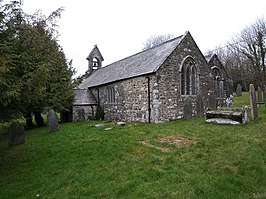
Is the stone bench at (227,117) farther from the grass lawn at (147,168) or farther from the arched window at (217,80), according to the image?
the arched window at (217,80)

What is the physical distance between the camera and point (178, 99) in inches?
623

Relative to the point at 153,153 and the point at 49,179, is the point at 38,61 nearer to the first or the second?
the point at 49,179

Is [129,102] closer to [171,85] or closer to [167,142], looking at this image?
[171,85]

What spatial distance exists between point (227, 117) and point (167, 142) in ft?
14.0

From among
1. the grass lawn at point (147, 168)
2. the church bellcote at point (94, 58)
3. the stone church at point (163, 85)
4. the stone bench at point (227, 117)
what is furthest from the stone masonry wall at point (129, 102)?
the church bellcote at point (94, 58)

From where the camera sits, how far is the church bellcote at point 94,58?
105ft

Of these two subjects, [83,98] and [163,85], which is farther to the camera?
[83,98]

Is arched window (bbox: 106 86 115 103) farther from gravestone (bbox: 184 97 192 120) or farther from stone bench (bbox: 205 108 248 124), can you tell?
stone bench (bbox: 205 108 248 124)

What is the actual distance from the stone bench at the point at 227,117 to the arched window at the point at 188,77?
4532mm

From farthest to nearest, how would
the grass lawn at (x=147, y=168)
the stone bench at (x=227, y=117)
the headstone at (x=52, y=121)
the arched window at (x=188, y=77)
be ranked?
1. the arched window at (x=188, y=77)
2. the headstone at (x=52, y=121)
3. the stone bench at (x=227, y=117)
4. the grass lawn at (x=147, y=168)

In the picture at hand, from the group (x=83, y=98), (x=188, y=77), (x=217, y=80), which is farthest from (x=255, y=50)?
(x=83, y=98)

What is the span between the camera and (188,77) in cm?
1698

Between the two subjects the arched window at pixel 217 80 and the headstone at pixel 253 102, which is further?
the arched window at pixel 217 80

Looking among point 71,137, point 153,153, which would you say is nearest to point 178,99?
point 71,137
